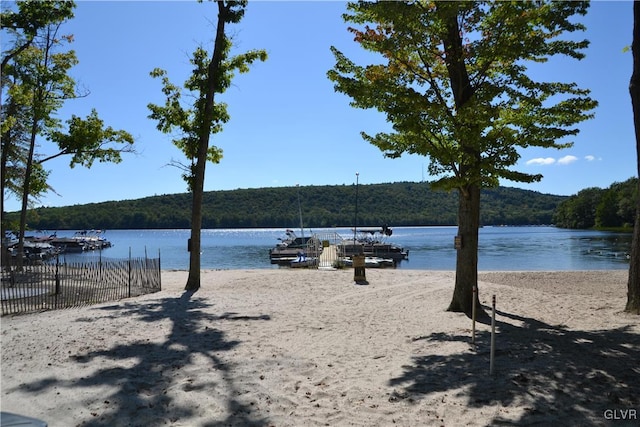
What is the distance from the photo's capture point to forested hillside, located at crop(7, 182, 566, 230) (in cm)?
12862

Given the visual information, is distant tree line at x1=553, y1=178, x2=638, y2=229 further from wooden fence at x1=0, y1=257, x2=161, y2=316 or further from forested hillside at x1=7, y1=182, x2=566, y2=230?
wooden fence at x1=0, y1=257, x2=161, y2=316

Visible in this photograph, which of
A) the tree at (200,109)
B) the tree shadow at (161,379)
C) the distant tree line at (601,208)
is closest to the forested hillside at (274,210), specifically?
the distant tree line at (601,208)

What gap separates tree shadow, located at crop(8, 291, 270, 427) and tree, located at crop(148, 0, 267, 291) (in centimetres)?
627

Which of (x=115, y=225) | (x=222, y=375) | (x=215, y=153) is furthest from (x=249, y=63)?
(x=115, y=225)

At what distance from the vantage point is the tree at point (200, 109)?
15586 mm

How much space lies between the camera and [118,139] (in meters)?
21.4

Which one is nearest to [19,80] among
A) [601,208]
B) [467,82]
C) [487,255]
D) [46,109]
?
[46,109]

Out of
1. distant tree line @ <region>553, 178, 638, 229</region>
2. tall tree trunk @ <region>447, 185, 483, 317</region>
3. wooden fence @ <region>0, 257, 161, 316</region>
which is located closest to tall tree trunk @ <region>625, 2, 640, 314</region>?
tall tree trunk @ <region>447, 185, 483, 317</region>

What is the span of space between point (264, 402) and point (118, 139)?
61.6 feet

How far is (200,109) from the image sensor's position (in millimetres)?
15969

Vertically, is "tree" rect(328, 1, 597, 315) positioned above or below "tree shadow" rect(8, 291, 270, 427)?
above

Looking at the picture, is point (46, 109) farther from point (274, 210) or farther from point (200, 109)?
point (274, 210)

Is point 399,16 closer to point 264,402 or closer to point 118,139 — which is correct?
point 264,402

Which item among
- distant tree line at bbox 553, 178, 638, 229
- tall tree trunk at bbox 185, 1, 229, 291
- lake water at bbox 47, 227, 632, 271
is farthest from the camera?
distant tree line at bbox 553, 178, 638, 229
